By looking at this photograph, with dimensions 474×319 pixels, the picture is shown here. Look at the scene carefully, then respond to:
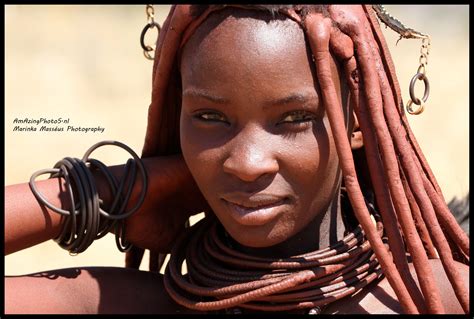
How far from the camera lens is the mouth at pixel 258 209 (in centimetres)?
220

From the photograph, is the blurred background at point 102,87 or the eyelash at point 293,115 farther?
the blurred background at point 102,87

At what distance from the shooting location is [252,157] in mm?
2143

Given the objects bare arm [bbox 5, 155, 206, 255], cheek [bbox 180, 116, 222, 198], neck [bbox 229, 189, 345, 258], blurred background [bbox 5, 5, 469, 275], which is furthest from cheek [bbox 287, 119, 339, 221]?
blurred background [bbox 5, 5, 469, 275]

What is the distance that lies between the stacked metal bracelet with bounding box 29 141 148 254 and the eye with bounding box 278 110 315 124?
2.00ft

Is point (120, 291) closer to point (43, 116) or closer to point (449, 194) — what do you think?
point (449, 194)

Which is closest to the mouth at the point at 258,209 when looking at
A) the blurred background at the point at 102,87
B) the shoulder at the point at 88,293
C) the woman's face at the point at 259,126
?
the woman's face at the point at 259,126

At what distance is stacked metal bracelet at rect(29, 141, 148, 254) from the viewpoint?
249 cm

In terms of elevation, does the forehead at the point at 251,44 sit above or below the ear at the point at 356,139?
above

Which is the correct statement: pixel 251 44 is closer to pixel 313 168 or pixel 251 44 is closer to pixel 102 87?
pixel 313 168

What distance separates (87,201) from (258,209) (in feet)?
1.94

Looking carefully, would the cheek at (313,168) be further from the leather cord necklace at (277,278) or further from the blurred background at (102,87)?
the blurred background at (102,87)

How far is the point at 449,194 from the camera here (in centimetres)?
566

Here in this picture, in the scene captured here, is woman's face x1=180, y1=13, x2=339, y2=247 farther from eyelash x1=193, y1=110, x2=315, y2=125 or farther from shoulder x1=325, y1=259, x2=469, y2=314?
shoulder x1=325, y1=259, x2=469, y2=314
